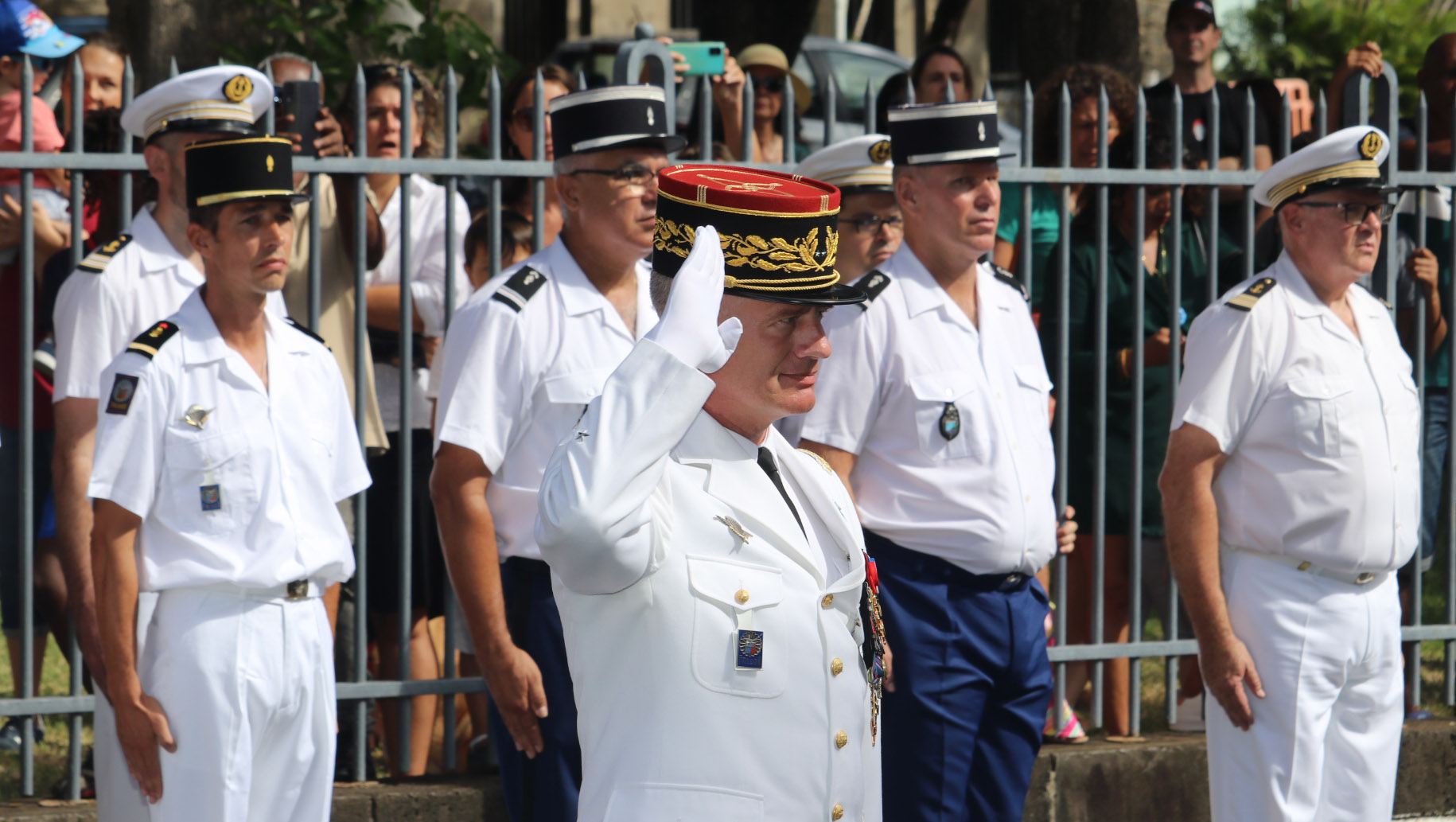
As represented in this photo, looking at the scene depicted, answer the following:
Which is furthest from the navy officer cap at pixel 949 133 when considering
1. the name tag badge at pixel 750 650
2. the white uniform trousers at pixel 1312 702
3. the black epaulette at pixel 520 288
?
the name tag badge at pixel 750 650

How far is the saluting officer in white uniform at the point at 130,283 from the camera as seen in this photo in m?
4.47

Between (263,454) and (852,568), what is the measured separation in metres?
1.69

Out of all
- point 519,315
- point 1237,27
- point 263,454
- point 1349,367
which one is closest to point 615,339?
point 519,315

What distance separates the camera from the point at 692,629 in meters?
2.67

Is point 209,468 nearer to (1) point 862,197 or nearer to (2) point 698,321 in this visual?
(2) point 698,321

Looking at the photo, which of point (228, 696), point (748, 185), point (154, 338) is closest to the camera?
point (748, 185)

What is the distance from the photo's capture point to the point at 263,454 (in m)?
4.05

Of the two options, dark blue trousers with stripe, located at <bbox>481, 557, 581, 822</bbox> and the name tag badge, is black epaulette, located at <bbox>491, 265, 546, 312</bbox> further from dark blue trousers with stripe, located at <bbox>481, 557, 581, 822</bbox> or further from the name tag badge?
the name tag badge

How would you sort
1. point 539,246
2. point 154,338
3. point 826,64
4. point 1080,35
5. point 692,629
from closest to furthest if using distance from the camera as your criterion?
1. point 692,629
2. point 154,338
3. point 539,246
4. point 1080,35
5. point 826,64

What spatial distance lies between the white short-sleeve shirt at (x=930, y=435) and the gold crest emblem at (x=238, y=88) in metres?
1.68

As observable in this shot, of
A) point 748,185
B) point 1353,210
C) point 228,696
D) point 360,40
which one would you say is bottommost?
point 228,696

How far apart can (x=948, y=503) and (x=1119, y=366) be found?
5.87 feet

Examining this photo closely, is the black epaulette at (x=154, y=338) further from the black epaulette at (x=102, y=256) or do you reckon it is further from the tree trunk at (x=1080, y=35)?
the tree trunk at (x=1080, y=35)

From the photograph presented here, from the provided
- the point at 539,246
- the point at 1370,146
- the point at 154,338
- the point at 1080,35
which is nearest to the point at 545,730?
the point at 154,338
